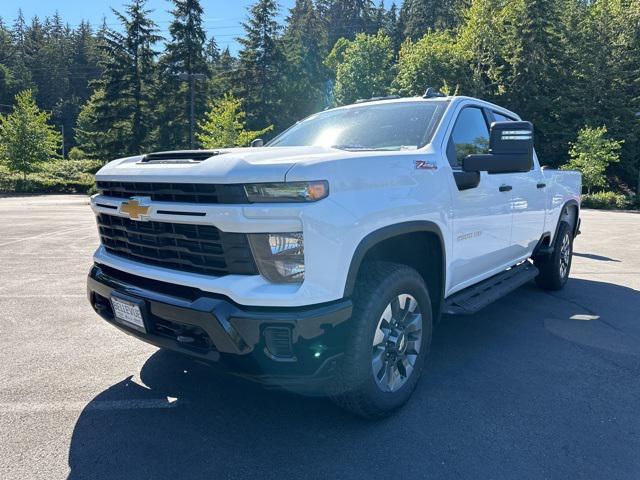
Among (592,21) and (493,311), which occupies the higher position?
(592,21)

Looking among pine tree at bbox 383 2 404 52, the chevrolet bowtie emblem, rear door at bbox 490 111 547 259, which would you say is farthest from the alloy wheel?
pine tree at bbox 383 2 404 52

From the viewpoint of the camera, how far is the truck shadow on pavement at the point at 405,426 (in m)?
2.45

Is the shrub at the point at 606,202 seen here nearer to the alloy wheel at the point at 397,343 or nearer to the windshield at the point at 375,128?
the windshield at the point at 375,128

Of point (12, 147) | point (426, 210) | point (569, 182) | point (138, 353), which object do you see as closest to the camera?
point (426, 210)

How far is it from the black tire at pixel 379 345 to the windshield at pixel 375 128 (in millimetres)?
1008

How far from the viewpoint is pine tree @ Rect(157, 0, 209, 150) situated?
138 feet

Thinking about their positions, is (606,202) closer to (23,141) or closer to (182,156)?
(182,156)

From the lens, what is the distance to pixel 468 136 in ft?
12.9

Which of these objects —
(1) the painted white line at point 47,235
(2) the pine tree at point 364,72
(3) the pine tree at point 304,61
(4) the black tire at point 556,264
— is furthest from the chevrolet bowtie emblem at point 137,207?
(3) the pine tree at point 304,61

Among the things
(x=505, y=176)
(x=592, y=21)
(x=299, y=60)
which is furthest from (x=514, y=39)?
(x=505, y=176)

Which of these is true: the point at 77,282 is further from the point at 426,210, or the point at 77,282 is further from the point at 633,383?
the point at 633,383

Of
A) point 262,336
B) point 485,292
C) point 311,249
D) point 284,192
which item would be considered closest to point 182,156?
point 284,192

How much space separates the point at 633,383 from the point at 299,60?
5323 centimetres

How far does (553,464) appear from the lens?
248cm
